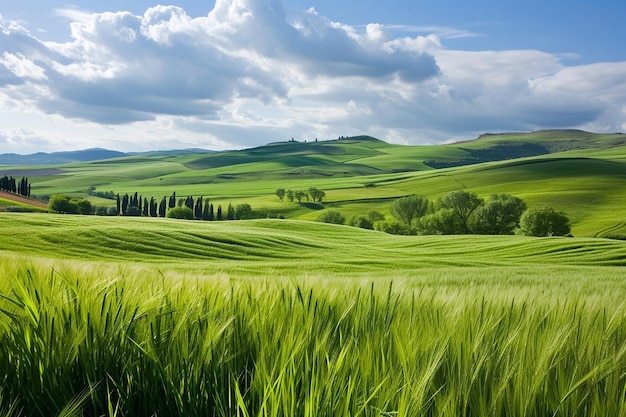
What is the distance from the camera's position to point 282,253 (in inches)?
1220

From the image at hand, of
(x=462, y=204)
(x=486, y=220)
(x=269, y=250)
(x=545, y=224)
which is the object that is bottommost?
(x=486, y=220)

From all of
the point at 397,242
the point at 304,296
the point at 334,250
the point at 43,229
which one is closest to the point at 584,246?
the point at 397,242

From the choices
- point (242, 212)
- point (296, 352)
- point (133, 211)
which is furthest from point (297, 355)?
point (133, 211)

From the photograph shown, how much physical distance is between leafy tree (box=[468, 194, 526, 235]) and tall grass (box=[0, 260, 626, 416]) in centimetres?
7859

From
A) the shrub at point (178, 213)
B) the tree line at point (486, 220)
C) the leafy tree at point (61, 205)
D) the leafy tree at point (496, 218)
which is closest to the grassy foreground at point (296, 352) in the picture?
the tree line at point (486, 220)

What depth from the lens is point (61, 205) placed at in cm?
8656

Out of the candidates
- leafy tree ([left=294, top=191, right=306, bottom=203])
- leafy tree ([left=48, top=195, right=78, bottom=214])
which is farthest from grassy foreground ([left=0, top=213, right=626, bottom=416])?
leafy tree ([left=294, top=191, right=306, bottom=203])

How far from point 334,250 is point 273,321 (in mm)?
32427

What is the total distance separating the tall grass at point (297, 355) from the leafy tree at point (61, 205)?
89920 millimetres

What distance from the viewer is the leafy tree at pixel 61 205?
8394 cm

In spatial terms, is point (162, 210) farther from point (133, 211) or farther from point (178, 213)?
point (178, 213)

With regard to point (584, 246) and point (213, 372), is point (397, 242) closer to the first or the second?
point (584, 246)

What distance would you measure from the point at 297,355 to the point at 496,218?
80662mm

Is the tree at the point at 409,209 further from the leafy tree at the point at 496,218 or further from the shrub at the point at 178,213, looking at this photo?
the shrub at the point at 178,213
